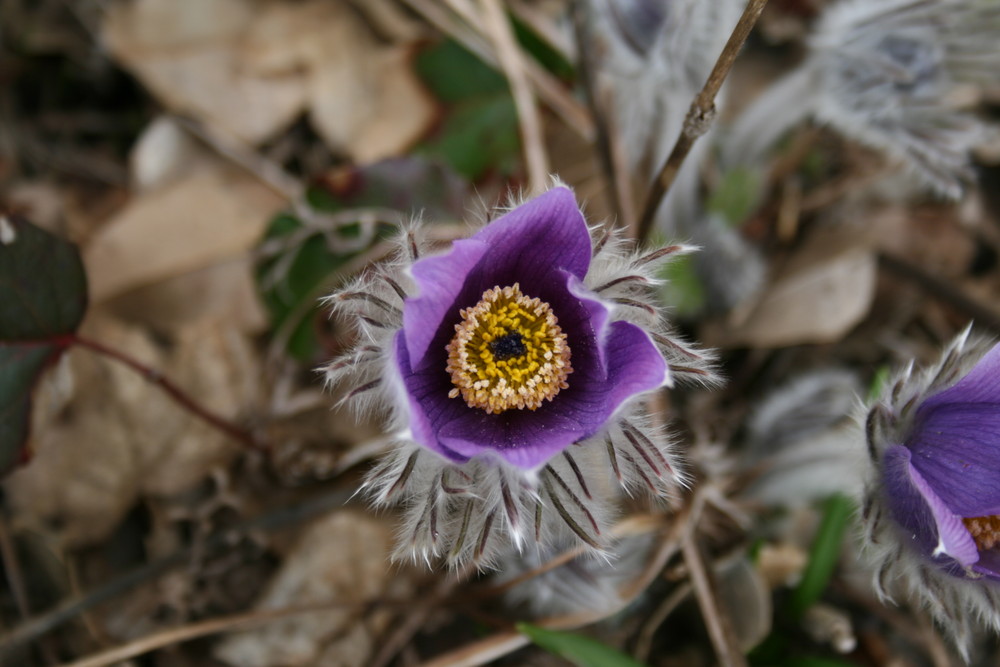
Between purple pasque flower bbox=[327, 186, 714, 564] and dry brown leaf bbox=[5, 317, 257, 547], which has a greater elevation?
purple pasque flower bbox=[327, 186, 714, 564]

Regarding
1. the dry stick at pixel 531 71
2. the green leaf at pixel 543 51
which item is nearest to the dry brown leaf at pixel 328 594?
the dry stick at pixel 531 71

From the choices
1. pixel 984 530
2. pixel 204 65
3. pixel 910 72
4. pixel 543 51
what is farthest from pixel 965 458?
pixel 204 65

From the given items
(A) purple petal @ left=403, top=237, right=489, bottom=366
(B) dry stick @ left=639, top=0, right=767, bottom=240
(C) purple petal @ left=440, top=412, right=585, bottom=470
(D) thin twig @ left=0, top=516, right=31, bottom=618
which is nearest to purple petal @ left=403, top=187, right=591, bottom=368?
(A) purple petal @ left=403, top=237, right=489, bottom=366

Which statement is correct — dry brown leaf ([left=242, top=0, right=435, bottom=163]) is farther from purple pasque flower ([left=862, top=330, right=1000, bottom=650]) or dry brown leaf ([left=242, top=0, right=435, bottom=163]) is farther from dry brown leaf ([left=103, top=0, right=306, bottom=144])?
purple pasque flower ([left=862, top=330, right=1000, bottom=650])

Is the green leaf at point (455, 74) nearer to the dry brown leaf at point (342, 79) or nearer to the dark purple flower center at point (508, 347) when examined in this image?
the dry brown leaf at point (342, 79)

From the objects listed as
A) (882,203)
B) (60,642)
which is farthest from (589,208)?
(60,642)

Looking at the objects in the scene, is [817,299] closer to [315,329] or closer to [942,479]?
[942,479]
